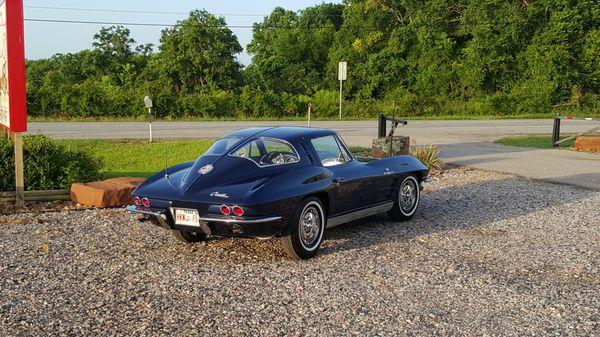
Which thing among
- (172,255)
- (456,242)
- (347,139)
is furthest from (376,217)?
(347,139)

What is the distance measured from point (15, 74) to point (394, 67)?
118ft

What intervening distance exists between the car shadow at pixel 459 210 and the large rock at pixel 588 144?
20.0 feet

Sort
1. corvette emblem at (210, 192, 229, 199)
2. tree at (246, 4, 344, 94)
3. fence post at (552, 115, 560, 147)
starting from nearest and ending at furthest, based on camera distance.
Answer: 1. corvette emblem at (210, 192, 229, 199)
2. fence post at (552, 115, 560, 147)
3. tree at (246, 4, 344, 94)

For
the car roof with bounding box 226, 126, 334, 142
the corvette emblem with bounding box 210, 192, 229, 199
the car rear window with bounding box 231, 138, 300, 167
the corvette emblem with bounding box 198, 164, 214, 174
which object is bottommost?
the corvette emblem with bounding box 210, 192, 229, 199

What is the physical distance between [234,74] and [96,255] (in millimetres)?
38445

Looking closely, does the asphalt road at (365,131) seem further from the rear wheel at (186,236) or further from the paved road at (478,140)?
the rear wheel at (186,236)

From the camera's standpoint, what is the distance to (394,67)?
4256 centimetres

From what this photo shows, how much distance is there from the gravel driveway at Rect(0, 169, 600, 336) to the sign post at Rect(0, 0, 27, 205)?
0.91 m

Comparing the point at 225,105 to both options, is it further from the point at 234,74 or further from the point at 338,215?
the point at 338,215

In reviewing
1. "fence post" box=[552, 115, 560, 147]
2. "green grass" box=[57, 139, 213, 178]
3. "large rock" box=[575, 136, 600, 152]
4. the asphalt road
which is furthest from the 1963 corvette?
"fence post" box=[552, 115, 560, 147]

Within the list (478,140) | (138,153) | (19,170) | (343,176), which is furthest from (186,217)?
(478,140)

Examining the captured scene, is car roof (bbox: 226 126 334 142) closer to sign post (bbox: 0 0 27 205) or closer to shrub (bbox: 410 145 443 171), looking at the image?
sign post (bbox: 0 0 27 205)

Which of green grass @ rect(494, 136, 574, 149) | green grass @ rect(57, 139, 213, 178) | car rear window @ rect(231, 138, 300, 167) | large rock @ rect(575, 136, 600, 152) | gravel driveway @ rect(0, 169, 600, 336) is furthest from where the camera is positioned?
green grass @ rect(494, 136, 574, 149)

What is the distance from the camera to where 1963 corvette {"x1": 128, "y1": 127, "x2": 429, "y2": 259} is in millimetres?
5941
